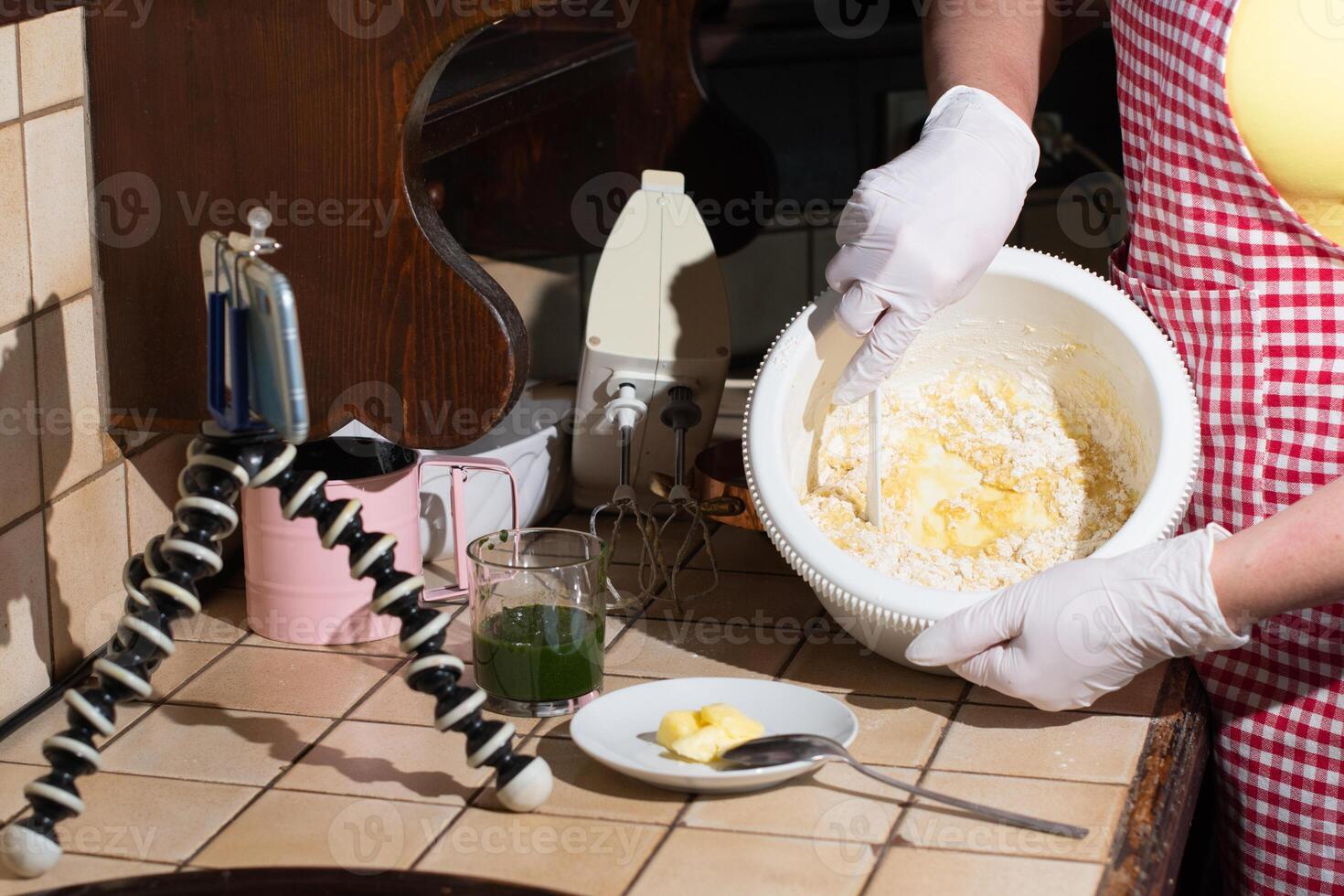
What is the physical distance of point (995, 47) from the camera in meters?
1.13

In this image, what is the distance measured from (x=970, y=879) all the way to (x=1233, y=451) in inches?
15.6

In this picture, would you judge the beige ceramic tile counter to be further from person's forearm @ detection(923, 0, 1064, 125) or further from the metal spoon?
person's forearm @ detection(923, 0, 1064, 125)

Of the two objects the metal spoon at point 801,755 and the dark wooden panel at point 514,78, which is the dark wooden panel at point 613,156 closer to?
the dark wooden panel at point 514,78

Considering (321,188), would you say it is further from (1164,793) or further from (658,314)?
(1164,793)

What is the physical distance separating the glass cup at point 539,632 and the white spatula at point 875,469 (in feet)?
0.65

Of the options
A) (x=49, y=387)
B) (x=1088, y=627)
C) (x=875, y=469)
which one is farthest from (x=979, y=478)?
(x=49, y=387)

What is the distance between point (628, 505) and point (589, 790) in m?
0.37

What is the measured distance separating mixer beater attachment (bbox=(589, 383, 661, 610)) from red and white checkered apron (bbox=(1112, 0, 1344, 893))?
1.35 feet

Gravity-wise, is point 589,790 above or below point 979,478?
below

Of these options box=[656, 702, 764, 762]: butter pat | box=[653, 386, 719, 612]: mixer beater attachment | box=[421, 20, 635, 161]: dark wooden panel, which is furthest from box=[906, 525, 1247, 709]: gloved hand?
box=[421, 20, 635, 161]: dark wooden panel

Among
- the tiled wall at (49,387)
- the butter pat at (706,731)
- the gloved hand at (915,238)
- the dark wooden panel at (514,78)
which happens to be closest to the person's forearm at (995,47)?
the gloved hand at (915,238)

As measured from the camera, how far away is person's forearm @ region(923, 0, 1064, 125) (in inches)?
43.7

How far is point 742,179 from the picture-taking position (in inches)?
59.9

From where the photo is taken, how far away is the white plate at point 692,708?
808 mm
